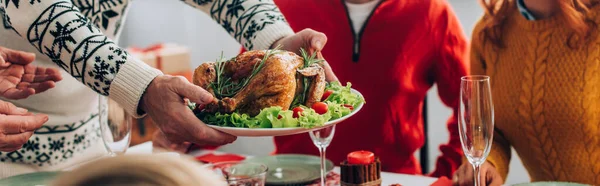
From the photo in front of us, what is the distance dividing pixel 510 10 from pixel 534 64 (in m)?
0.19

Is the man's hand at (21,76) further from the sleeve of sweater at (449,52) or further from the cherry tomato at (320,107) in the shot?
the sleeve of sweater at (449,52)

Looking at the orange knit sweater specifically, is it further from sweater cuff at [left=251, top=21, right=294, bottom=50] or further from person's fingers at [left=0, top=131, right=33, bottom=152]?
person's fingers at [left=0, top=131, right=33, bottom=152]

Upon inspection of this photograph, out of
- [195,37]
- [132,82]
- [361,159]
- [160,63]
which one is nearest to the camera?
[132,82]

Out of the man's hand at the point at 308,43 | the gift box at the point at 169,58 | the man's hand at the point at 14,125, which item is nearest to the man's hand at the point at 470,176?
the man's hand at the point at 308,43

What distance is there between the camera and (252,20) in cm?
184

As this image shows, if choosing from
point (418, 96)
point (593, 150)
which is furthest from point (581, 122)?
point (418, 96)

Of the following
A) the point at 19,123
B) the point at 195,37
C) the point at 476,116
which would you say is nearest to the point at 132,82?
the point at 19,123

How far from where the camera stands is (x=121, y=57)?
149 cm

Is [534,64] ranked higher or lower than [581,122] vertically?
higher

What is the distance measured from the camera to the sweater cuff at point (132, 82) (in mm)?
1455

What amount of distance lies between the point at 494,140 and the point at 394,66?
491 mm

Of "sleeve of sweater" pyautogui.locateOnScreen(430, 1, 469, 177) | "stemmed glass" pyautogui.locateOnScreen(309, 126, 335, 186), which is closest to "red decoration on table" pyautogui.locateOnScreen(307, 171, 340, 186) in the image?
"stemmed glass" pyautogui.locateOnScreen(309, 126, 335, 186)

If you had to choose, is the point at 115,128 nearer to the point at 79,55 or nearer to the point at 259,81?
the point at 79,55

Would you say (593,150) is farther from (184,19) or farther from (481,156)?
(184,19)
